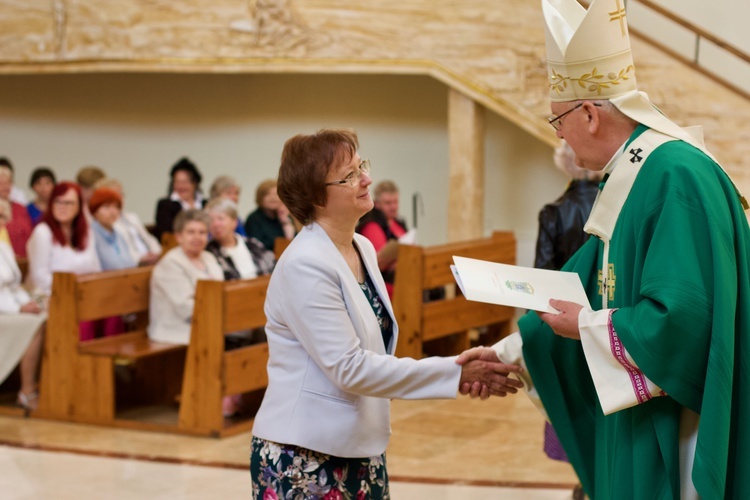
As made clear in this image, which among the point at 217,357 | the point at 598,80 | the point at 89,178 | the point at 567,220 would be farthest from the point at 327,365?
the point at 89,178

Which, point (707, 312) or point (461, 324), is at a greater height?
point (707, 312)

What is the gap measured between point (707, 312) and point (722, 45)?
261 inches

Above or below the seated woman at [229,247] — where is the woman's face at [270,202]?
above

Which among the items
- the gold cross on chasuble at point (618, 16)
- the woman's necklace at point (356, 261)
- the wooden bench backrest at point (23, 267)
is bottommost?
the wooden bench backrest at point (23, 267)

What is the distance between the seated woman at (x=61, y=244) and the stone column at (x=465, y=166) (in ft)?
12.6

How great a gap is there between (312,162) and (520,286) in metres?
0.61

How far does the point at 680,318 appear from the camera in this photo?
2354mm

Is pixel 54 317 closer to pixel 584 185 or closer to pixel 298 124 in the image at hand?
pixel 584 185

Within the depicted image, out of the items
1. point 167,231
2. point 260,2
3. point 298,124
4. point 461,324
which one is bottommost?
point 461,324

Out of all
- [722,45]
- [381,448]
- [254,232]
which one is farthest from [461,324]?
[381,448]

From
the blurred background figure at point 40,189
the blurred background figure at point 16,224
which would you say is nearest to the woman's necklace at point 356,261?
the blurred background figure at point 16,224

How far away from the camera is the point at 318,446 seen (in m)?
2.65

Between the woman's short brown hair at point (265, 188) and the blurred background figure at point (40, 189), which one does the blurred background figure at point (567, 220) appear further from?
the blurred background figure at point (40, 189)

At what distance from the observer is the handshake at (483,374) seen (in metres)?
2.80
